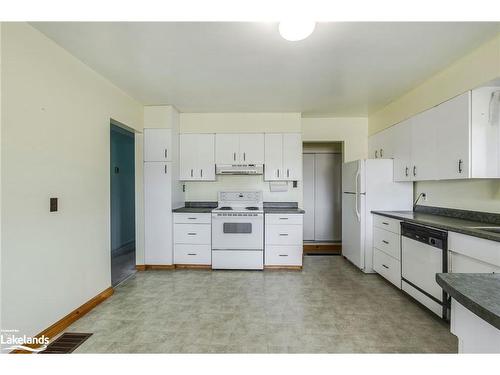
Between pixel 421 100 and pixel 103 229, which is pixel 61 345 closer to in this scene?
pixel 103 229

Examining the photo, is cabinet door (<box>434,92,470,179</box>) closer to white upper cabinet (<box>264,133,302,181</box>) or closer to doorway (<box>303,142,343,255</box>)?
white upper cabinet (<box>264,133,302,181</box>)

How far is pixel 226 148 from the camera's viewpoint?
3.93 metres

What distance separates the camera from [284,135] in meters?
3.90

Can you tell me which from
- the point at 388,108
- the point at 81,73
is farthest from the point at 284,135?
the point at 81,73

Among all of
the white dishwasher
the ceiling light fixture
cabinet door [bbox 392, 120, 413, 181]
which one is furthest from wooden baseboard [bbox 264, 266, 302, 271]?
the ceiling light fixture

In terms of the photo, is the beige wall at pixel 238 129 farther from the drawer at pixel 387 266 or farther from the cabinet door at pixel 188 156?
the drawer at pixel 387 266

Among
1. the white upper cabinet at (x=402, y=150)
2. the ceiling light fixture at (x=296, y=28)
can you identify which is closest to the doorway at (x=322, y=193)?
the white upper cabinet at (x=402, y=150)

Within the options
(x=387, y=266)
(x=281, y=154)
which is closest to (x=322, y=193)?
(x=281, y=154)

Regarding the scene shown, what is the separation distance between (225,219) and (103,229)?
154cm

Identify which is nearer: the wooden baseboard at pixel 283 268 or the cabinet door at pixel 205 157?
the wooden baseboard at pixel 283 268

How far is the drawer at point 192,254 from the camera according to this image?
3.56 metres

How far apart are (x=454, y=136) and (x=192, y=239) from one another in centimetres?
339

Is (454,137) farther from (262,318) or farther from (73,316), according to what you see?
(73,316)

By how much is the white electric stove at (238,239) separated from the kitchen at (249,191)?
22 millimetres
